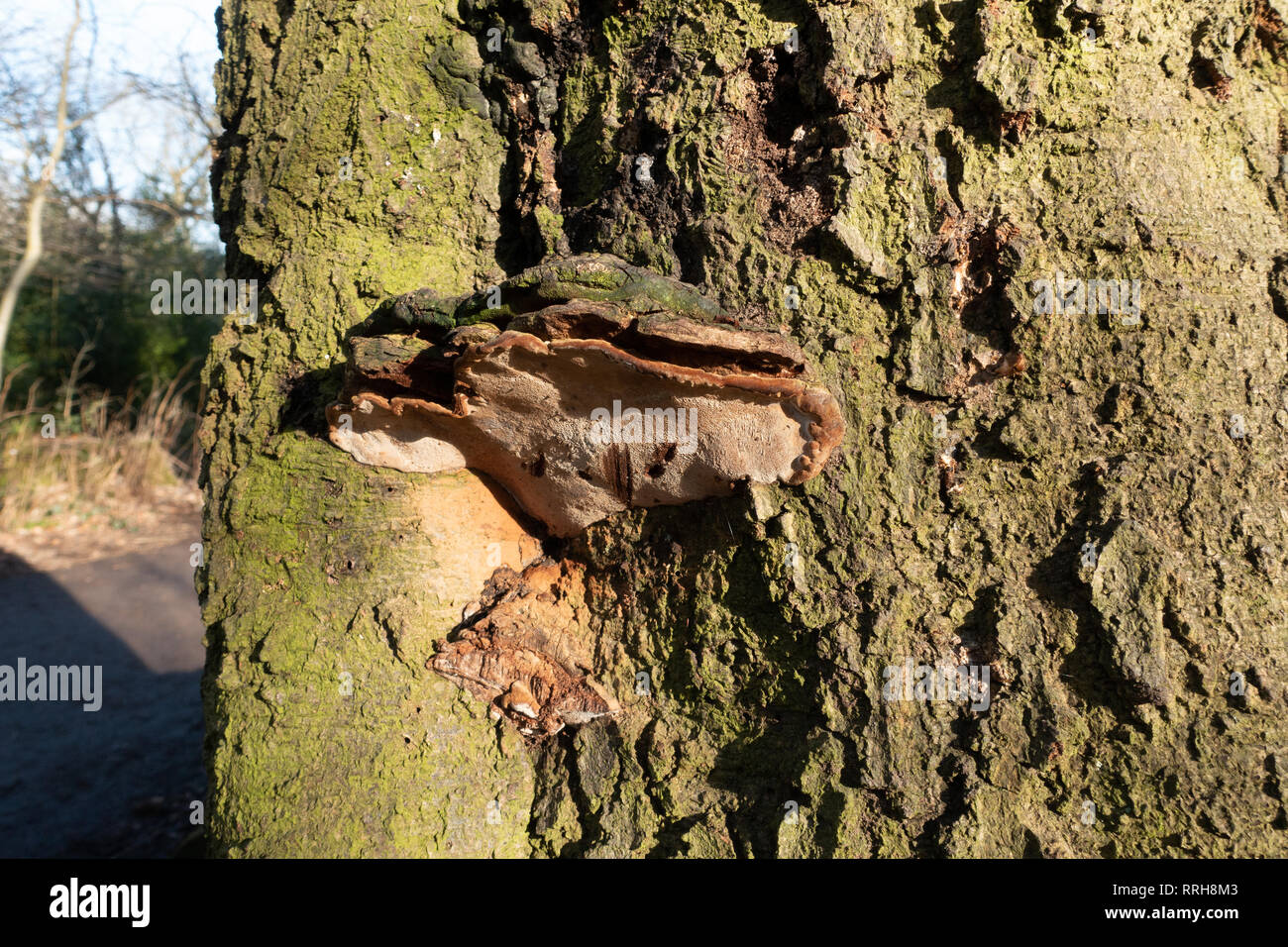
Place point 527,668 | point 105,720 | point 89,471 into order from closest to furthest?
point 527,668 → point 105,720 → point 89,471

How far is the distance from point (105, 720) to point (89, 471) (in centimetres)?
570

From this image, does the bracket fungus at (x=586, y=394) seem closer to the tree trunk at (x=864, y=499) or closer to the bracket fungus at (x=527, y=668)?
the tree trunk at (x=864, y=499)

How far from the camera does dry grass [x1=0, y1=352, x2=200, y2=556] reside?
8.88m

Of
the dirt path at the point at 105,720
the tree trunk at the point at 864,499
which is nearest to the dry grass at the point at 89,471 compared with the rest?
the dirt path at the point at 105,720

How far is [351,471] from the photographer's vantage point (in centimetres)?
180

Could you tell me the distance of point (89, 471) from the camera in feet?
31.6

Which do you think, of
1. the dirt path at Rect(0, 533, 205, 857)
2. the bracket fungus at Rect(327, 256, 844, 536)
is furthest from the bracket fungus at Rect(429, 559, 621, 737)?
the dirt path at Rect(0, 533, 205, 857)

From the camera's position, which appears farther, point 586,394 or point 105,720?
point 105,720

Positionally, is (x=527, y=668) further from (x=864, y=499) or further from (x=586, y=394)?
(x=864, y=499)

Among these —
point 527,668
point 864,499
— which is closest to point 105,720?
point 527,668

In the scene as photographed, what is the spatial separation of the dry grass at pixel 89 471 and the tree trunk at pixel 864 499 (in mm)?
9143

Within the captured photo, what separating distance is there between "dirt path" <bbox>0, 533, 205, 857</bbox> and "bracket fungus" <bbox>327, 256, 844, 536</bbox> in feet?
12.6

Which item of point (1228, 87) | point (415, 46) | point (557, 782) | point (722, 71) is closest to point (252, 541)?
point (557, 782)
